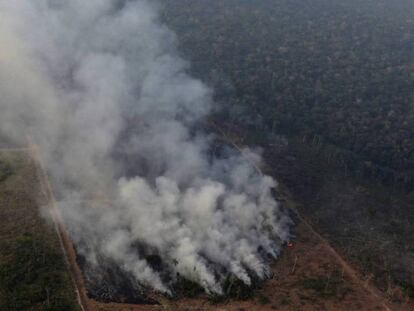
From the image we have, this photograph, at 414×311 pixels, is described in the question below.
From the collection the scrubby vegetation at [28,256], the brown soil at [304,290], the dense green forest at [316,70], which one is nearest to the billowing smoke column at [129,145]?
the brown soil at [304,290]

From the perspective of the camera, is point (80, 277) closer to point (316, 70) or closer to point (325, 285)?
point (325, 285)

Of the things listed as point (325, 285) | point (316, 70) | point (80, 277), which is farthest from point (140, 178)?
point (316, 70)

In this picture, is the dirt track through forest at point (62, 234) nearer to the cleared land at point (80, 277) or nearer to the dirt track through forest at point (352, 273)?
the cleared land at point (80, 277)

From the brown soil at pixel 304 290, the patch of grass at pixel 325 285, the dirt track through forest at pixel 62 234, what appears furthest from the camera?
the patch of grass at pixel 325 285

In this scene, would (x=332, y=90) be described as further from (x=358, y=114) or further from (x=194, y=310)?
(x=194, y=310)

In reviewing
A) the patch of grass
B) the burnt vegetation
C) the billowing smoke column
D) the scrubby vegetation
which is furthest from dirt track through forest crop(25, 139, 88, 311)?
the burnt vegetation
